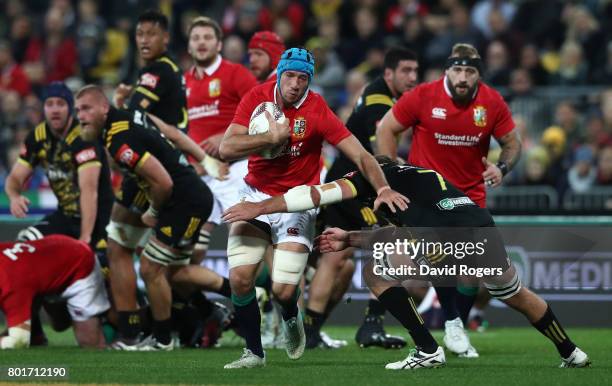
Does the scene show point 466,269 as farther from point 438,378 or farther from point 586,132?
point 586,132

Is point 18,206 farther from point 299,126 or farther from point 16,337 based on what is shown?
point 299,126

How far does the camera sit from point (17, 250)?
11859 mm

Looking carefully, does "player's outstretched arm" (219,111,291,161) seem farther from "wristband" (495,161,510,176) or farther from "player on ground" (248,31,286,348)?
"wristband" (495,161,510,176)

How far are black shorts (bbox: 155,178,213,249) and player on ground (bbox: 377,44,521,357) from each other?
1710 millimetres

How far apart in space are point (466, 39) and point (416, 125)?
8.37 meters

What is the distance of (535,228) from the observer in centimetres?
1488

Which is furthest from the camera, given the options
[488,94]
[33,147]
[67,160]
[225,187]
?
[225,187]

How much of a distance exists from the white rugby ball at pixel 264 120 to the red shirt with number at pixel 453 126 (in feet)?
7.10

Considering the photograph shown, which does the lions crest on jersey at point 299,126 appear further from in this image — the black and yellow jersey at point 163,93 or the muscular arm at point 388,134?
the black and yellow jersey at point 163,93

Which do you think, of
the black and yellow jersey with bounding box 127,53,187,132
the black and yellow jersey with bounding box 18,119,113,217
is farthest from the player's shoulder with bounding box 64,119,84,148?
the black and yellow jersey with bounding box 127,53,187,132

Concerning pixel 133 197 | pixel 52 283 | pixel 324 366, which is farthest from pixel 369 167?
pixel 52 283

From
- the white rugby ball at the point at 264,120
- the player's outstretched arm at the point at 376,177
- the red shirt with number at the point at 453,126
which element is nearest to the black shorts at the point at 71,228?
the red shirt with number at the point at 453,126

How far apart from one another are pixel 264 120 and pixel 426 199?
4.28 feet

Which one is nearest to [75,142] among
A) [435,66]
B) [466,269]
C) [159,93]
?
[159,93]
